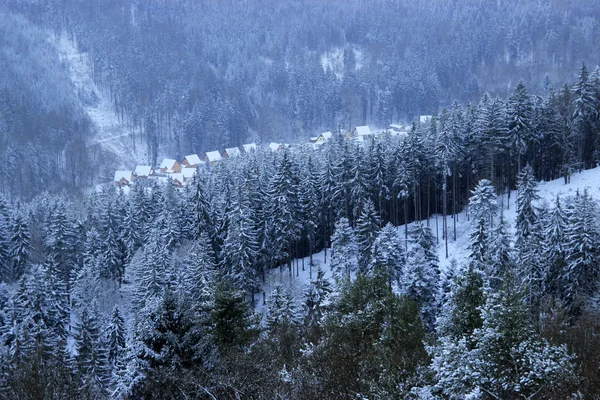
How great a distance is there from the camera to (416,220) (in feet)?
189

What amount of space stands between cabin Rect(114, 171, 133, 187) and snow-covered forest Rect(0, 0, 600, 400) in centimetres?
1018

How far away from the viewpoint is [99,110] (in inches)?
5979

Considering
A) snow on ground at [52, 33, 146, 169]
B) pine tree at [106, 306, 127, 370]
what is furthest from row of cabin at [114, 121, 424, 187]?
pine tree at [106, 306, 127, 370]

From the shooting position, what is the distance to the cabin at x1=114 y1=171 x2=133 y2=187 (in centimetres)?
11181

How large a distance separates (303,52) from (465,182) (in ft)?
456

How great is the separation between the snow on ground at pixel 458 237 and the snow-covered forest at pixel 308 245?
15.3 inches

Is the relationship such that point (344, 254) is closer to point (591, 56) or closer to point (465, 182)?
point (465, 182)

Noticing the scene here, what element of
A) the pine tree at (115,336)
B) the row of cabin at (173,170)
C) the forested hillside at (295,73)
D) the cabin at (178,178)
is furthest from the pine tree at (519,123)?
the forested hillside at (295,73)

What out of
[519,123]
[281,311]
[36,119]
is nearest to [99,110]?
[36,119]

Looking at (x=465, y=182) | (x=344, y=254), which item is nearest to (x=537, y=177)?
(x=465, y=182)

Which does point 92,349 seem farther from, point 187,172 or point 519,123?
point 187,172

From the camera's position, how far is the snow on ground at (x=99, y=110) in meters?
A: 134

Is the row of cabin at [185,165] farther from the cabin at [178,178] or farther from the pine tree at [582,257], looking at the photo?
the pine tree at [582,257]

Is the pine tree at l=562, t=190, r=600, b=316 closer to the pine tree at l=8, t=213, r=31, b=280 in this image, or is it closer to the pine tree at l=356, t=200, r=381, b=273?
the pine tree at l=356, t=200, r=381, b=273
